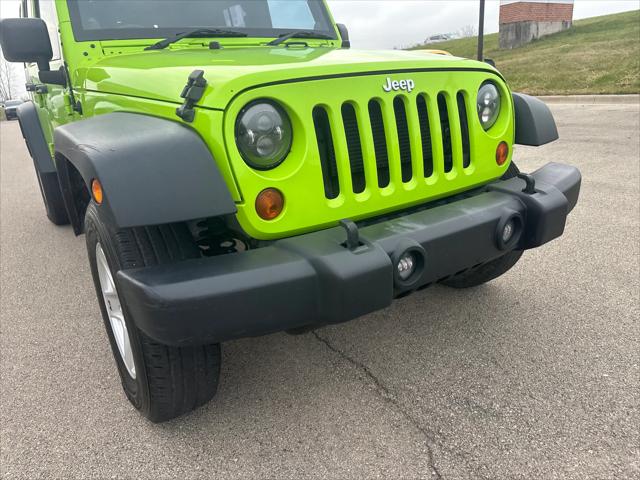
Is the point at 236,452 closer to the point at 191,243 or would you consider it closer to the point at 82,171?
the point at 191,243

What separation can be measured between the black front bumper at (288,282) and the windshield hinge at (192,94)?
50cm

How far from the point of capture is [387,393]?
7.70 feet

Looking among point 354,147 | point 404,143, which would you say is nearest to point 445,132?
point 404,143

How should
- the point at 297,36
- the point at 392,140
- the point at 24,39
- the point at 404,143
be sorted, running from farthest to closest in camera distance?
the point at 297,36 < the point at 24,39 < the point at 404,143 < the point at 392,140

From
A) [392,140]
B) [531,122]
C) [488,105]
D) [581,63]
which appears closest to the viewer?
[392,140]

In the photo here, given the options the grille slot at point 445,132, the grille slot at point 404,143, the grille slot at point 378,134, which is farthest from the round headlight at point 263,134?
the grille slot at point 445,132

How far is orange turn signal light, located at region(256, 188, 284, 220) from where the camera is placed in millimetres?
1797

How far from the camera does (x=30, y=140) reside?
4047mm

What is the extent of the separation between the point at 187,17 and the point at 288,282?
2099 mm

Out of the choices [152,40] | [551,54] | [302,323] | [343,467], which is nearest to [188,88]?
[302,323]

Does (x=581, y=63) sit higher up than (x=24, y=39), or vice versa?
(x=24, y=39)

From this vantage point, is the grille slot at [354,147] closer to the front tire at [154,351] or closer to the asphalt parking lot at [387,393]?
the front tire at [154,351]

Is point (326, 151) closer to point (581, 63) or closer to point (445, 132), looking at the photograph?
point (445, 132)

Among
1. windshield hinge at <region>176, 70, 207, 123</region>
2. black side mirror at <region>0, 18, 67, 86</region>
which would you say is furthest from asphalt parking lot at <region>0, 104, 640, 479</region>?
black side mirror at <region>0, 18, 67, 86</region>
